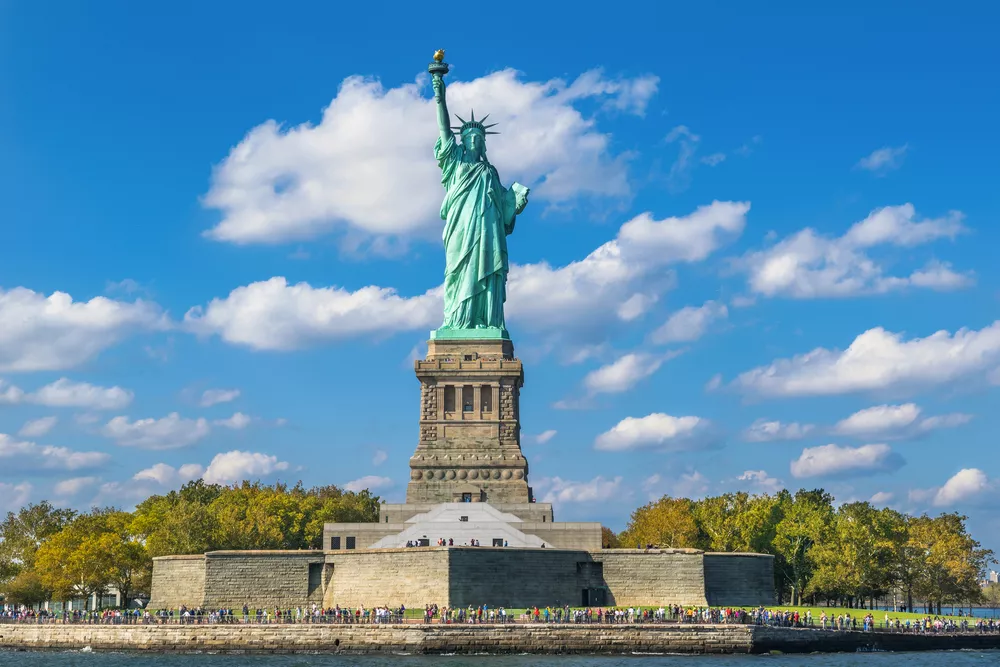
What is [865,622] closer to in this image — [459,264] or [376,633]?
[376,633]

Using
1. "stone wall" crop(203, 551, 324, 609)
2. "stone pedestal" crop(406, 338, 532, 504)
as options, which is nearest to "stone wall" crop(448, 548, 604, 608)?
"stone wall" crop(203, 551, 324, 609)

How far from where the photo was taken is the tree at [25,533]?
2970 inches

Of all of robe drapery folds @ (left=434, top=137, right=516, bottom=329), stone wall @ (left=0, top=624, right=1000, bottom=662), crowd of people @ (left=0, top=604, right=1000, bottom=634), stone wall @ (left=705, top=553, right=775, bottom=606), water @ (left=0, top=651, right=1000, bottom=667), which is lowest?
water @ (left=0, top=651, right=1000, bottom=667)

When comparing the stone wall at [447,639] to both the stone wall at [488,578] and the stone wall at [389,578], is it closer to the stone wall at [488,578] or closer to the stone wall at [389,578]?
the stone wall at [389,578]

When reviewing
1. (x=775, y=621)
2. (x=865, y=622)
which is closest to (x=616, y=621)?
(x=775, y=621)

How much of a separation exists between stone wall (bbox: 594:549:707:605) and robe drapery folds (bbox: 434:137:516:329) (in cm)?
1822

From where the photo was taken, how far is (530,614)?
5403 centimetres

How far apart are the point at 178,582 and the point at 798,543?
35.9 m

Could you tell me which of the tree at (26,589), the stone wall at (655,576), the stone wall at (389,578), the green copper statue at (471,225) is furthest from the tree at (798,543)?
the tree at (26,589)

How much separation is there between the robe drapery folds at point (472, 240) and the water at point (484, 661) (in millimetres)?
25433

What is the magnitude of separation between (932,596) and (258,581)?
43.5 metres

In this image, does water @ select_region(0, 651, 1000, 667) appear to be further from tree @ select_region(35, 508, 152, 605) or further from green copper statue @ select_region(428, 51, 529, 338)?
green copper statue @ select_region(428, 51, 529, 338)

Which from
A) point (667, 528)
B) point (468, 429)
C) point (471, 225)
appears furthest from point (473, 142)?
point (667, 528)

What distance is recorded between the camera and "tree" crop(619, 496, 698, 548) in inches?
3132
